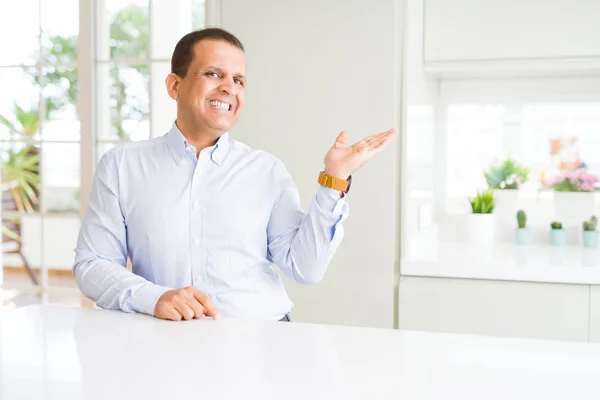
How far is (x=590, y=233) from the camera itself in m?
3.06

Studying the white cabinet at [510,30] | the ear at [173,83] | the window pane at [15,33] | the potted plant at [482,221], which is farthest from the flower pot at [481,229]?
the window pane at [15,33]

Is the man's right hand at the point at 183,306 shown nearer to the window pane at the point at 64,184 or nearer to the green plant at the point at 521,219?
the green plant at the point at 521,219

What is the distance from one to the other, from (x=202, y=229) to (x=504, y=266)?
4.06 ft

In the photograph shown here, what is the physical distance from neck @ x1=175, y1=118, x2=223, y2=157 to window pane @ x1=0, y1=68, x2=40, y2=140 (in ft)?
16.2

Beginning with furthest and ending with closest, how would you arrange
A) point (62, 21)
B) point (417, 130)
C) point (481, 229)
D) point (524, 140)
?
point (62, 21)
point (524, 140)
point (481, 229)
point (417, 130)

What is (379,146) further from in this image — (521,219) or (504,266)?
(521,219)

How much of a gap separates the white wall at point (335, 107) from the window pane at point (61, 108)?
13.3 ft

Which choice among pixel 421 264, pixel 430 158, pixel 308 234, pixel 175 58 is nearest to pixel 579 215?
pixel 430 158

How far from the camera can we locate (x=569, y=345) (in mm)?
1281

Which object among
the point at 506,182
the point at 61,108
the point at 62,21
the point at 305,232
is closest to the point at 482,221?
the point at 506,182

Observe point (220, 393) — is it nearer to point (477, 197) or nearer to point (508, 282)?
point (508, 282)

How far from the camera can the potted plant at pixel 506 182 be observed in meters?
3.34

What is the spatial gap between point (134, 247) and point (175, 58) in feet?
1.85

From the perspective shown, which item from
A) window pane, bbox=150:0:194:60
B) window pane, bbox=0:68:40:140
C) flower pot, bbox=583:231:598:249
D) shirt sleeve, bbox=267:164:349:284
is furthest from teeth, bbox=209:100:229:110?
window pane, bbox=0:68:40:140
